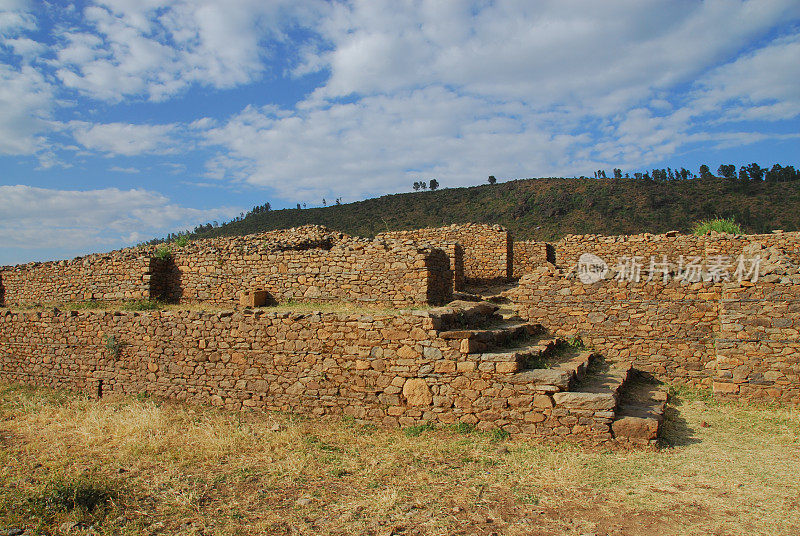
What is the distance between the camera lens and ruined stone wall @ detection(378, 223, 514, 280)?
16.4 m

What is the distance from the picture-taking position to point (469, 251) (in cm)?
1683

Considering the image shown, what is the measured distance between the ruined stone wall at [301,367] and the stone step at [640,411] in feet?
0.87

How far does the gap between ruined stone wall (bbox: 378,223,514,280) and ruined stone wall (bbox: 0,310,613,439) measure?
8.45 meters

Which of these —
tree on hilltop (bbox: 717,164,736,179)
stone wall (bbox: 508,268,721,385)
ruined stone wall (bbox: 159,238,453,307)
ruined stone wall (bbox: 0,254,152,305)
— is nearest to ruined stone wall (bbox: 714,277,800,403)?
stone wall (bbox: 508,268,721,385)

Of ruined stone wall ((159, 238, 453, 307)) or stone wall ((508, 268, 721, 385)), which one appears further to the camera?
ruined stone wall ((159, 238, 453, 307))

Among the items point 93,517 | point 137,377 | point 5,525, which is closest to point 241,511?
point 93,517

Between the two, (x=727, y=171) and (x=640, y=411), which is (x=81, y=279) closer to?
(x=640, y=411)

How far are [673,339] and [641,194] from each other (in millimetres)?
38971

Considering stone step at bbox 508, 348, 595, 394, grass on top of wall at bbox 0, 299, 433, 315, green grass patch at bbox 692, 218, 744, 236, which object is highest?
green grass patch at bbox 692, 218, 744, 236

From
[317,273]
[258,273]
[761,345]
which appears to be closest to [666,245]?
[761,345]

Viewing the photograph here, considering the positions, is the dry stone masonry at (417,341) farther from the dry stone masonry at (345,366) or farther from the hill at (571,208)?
the hill at (571,208)

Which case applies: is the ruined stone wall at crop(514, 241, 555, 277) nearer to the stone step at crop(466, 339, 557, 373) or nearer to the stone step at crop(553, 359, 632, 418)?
the stone step at crop(553, 359, 632, 418)

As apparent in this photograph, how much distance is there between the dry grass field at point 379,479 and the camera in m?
4.59

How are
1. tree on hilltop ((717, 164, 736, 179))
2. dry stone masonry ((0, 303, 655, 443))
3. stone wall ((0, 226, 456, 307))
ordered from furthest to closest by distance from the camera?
tree on hilltop ((717, 164, 736, 179))
stone wall ((0, 226, 456, 307))
dry stone masonry ((0, 303, 655, 443))
